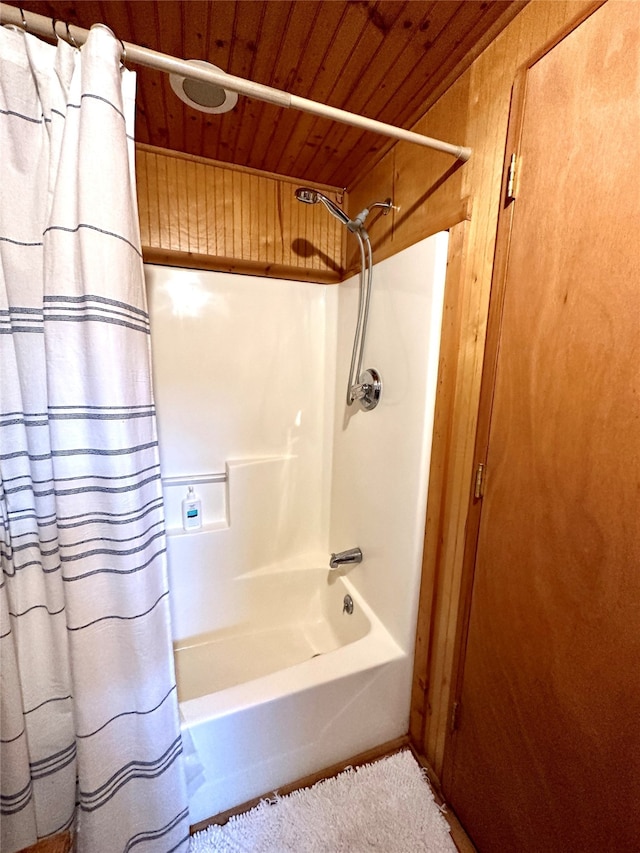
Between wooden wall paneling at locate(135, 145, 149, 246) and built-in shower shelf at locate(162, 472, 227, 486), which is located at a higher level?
wooden wall paneling at locate(135, 145, 149, 246)

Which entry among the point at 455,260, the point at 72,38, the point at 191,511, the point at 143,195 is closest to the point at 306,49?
the point at 72,38

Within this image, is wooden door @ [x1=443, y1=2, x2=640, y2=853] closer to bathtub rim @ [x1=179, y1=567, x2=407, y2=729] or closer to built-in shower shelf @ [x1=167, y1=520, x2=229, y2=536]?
bathtub rim @ [x1=179, y1=567, x2=407, y2=729]

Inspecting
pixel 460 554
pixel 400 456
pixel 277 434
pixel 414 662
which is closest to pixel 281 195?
pixel 277 434

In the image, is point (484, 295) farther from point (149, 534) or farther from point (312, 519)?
point (312, 519)

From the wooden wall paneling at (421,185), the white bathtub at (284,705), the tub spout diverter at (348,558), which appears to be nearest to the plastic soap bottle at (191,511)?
the white bathtub at (284,705)

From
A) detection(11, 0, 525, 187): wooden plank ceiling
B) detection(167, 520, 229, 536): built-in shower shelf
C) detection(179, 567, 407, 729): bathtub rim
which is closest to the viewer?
detection(11, 0, 525, 187): wooden plank ceiling

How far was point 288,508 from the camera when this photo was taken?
184 cm

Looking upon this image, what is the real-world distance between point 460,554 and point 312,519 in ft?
3.19

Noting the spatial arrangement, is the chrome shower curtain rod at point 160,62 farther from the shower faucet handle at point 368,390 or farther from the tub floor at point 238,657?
the tub floor at point 238,657

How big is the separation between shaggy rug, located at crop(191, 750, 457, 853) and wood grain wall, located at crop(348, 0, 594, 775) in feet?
0.48

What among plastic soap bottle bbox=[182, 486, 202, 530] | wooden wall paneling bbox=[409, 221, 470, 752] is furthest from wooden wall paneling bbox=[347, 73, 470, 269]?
plastic soap bottle bbox=[182, 486, 202, 530]

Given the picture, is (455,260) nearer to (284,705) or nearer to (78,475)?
(78,475)

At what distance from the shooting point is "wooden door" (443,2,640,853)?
0.63 metres

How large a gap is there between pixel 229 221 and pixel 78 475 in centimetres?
132
